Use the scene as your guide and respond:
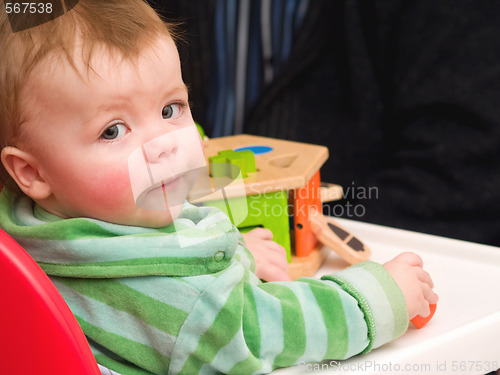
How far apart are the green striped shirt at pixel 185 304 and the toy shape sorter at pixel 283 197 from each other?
98 mm

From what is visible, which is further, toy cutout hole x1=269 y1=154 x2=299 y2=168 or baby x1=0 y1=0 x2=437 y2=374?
toy cutout hole x1=269 y1=154 x2=299 y2=168

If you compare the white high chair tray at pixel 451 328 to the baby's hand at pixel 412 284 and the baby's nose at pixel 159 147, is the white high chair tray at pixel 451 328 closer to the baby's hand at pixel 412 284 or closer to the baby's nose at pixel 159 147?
the baby's hand at pixel 412 284

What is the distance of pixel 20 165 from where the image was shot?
15.4 inches

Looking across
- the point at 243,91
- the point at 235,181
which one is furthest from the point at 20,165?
the point at 243,91

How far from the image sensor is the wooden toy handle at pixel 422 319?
455 millimetres

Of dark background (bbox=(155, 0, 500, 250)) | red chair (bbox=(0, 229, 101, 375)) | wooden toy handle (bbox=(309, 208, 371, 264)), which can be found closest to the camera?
red chair (bbox=(0, 229, 101, 375))

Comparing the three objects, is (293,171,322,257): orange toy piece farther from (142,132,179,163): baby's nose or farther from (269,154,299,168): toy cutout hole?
(142,132,179,163): baby's nose

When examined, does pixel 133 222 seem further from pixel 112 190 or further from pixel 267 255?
pixel 267 255

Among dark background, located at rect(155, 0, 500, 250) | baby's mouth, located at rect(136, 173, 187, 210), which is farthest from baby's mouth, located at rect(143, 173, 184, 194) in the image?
dark background, located at rect(155, 0, 500, 250)

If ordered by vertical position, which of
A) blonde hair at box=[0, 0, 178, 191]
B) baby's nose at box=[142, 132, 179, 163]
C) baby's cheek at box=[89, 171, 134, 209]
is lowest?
baby's cheek at box=[89, 171, 134, 209]

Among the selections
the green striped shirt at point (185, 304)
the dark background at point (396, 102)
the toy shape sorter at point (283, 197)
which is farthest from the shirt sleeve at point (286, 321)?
the dark background at point (396, 102)

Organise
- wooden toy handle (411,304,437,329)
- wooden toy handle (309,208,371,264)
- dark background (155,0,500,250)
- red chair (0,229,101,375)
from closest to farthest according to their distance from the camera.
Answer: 1. red chair (0,229,101,375)
2. wooden toy handle (411,304,437,329)
3. wooden toy handle (309,208,371,264)
4. dark background (155,0,500,250)

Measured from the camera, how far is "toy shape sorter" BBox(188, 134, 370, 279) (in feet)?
1.68

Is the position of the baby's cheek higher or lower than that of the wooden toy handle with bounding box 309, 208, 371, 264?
higher
